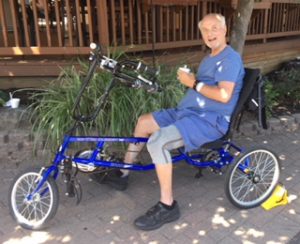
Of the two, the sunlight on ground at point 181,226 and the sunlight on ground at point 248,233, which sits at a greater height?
the sunlight on ground at point 181,226

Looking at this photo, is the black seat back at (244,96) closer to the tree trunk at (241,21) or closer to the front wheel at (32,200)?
the front wheel at (32,200)

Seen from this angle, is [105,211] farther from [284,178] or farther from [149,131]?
[284,178]

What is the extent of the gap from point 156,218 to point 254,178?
94 cm

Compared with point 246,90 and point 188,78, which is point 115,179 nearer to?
point 188,78

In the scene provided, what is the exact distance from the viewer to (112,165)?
10.2 ft

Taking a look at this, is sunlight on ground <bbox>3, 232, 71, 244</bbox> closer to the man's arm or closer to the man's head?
the man's arm

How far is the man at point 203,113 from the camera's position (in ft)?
9.54

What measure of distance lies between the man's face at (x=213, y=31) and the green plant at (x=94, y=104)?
1.18 m

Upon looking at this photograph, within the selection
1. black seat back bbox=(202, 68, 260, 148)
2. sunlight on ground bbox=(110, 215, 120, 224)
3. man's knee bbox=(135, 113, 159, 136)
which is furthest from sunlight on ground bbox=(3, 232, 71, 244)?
black seat back bbox=(202, 68, 260, 148)

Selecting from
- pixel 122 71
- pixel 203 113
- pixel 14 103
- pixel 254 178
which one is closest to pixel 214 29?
pixel 203 113

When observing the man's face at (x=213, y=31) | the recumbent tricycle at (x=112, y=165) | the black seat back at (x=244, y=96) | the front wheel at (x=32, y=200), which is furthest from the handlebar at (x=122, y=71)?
the front wheel at (x=32, y=200)

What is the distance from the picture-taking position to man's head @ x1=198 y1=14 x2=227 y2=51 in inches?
115

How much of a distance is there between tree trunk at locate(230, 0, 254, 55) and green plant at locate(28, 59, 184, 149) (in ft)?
4.00

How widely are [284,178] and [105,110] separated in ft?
6.20
